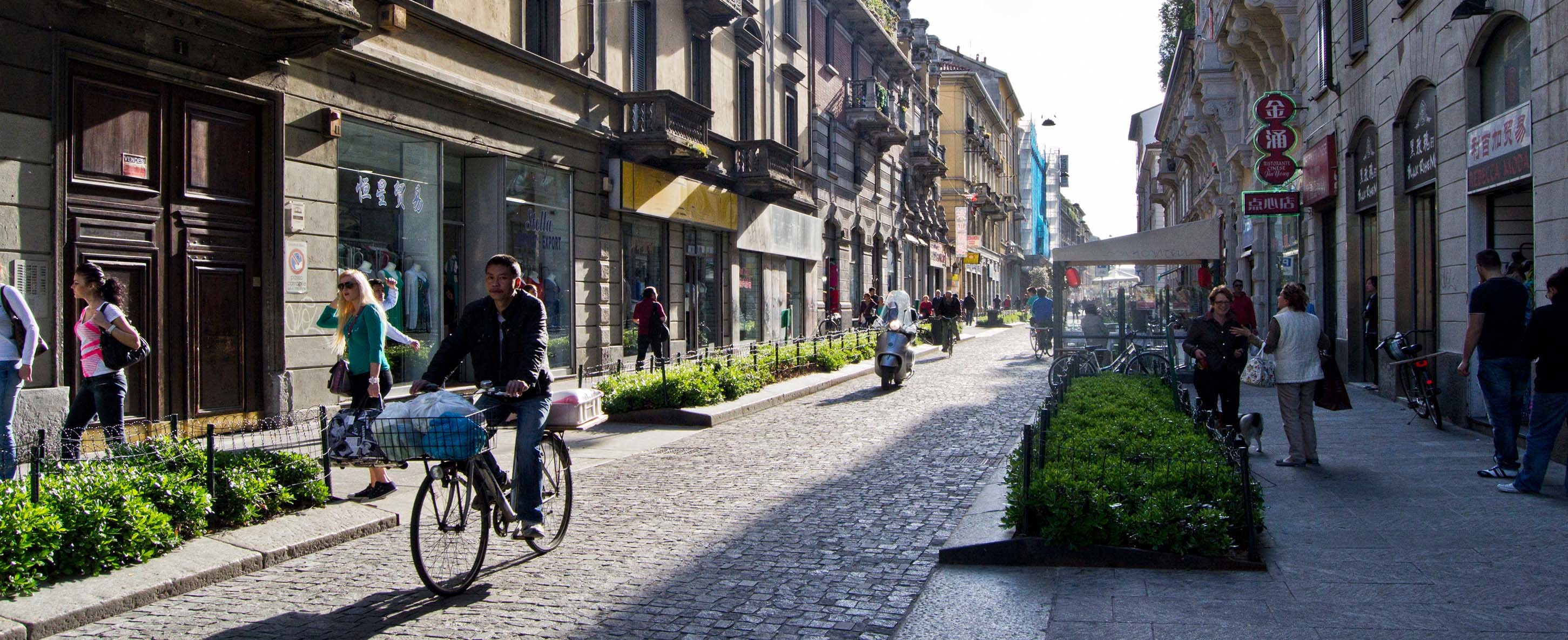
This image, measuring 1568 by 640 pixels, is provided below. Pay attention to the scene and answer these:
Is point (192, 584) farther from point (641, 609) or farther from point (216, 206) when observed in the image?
point (216, 206)

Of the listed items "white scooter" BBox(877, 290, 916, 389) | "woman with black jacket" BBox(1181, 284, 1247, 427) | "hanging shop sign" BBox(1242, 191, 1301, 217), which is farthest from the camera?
"white scooter" BBox(877, 290, 916, 389)

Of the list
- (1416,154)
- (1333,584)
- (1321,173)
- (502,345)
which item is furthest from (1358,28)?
(502,345)

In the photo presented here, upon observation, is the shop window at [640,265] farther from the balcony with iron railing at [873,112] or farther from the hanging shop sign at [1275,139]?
the balcony with iron railing at [873,112]

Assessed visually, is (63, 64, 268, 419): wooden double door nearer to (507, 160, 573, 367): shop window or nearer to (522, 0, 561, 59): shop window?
(507, 160, 573, 367): shop window

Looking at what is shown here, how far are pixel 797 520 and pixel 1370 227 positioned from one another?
1227cm

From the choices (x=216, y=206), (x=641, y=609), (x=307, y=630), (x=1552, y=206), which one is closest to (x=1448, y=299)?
(x=1552, y=206)

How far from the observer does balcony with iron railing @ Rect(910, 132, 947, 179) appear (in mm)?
44312

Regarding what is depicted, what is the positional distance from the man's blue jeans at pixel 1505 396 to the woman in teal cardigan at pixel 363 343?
787cm

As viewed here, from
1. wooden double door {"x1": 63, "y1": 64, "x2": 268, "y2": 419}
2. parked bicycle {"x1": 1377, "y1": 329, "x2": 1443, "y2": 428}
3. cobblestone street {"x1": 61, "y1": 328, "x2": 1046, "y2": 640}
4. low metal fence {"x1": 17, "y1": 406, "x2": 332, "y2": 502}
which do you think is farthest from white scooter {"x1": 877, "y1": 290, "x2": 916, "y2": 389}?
wooden double door {"x1": 63, "y1": 64, "x2": 268, "y2": 419}

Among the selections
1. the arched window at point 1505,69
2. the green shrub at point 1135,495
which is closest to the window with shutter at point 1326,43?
the arched window at point 1505,69

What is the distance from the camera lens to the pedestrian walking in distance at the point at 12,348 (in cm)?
740

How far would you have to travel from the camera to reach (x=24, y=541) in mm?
5195

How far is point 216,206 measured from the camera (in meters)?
11.2

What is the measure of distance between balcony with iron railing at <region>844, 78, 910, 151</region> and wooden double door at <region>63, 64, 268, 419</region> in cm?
2480
